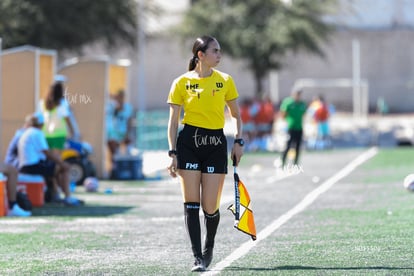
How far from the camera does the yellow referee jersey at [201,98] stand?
31.8 feet

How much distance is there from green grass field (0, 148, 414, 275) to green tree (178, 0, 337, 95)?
23956 millimetres

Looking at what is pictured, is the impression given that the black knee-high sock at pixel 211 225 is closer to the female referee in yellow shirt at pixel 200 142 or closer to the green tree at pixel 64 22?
the female referee in yellow shirt at pixel 200 142

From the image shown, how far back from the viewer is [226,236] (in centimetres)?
1230

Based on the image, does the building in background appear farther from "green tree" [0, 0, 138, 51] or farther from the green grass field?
the green grass field

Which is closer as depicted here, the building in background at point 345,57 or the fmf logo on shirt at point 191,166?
the fmf logo on shirt at point 191,166

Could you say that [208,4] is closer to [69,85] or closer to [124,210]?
[69,85]

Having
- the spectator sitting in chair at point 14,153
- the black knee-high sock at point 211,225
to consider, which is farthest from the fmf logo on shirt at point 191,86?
the spectator sitting in chair at point 14,153

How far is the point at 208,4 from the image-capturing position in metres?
46.0

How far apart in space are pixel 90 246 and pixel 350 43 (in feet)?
149

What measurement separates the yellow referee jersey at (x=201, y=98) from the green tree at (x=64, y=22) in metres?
19.9

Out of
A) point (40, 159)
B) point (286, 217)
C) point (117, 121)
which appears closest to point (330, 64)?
point (117, 121)

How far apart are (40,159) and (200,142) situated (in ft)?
24.4

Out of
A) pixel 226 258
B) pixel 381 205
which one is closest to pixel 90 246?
pixel 226 258

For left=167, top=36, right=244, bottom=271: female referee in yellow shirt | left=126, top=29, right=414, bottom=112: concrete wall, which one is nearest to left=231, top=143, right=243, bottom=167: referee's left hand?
left=167, top=36, right=244, bottom=271: female referee in yellow shirt
